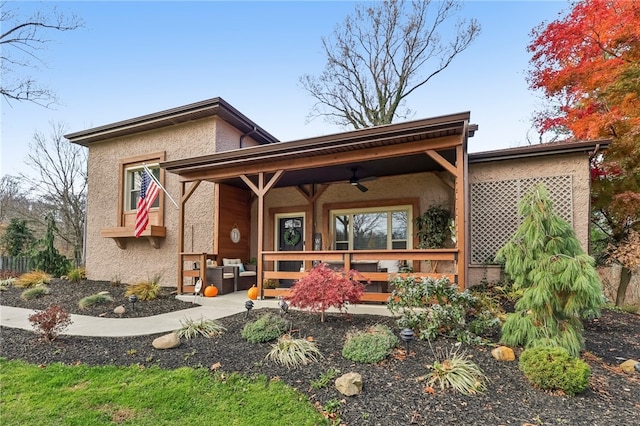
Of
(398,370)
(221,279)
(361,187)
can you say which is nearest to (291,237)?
(221,279)

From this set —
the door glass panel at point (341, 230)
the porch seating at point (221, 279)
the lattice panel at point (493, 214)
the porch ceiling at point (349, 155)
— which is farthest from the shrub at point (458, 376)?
the door glass panel at point (341, 230)

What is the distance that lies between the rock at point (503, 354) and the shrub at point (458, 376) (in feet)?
1.68

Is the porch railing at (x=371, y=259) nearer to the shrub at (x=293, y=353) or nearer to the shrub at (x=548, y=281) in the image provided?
the shrub at (x=548, y=281)

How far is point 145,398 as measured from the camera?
3047mm

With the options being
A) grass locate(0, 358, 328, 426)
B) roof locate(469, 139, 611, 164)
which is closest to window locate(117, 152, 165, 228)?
grass locate(0, 358, 328, 426)

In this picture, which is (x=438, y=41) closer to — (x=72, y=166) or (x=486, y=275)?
(x=486, y=275)

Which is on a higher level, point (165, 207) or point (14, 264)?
point (165, 207)

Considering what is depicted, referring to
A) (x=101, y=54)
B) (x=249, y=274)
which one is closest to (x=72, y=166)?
(x=101, y=54)

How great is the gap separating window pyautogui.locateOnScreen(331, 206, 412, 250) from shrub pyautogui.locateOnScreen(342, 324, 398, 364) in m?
4.99

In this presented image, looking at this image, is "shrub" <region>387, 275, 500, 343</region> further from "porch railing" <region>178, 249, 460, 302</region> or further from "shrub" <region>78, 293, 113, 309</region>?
"shrub" <region>78, 293, 113, 309</region>

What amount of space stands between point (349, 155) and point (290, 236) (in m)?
4.44

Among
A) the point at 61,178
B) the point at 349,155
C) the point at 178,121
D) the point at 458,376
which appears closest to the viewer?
the point at 458,376

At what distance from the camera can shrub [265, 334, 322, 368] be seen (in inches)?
142

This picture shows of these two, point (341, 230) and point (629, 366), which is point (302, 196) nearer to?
point (341, 230)
